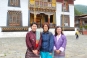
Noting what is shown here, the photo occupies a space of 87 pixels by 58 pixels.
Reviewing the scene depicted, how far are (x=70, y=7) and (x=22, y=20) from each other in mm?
8862

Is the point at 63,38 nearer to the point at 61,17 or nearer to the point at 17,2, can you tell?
the point at 17,2

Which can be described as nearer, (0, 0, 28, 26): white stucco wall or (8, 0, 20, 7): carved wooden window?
(0, 0, 28, 26): white stucco wall

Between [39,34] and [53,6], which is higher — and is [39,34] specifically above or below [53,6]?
below

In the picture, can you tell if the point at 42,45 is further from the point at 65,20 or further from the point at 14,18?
the point at 65,20

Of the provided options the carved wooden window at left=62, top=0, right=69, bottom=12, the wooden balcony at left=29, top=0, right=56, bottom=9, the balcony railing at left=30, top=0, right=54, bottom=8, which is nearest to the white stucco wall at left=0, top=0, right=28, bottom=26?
the wooden balcony at left=29, top=0, right=56, bottom=9

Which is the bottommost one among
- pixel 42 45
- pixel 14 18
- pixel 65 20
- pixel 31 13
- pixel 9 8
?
pixel 42 45

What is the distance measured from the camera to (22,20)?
74.7 ft

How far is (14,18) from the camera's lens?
22141 mm

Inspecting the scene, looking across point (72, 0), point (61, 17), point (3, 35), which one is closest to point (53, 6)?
point (61, 17)

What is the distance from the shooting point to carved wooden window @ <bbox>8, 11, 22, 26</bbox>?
71.7 ft

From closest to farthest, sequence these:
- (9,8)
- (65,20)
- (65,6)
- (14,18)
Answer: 1. (9,8)
2. (14,18)
3. (65,20)
4. (65,6)

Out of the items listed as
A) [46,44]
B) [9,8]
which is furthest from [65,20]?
[46,44]

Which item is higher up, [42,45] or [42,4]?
[42,4]

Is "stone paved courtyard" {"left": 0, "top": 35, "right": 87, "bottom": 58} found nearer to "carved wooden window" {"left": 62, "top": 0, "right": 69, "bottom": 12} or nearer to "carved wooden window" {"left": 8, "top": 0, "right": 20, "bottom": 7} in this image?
"carved wooden window" {"left": 8, "top": 0, "right": 20, "bottom": 7}
